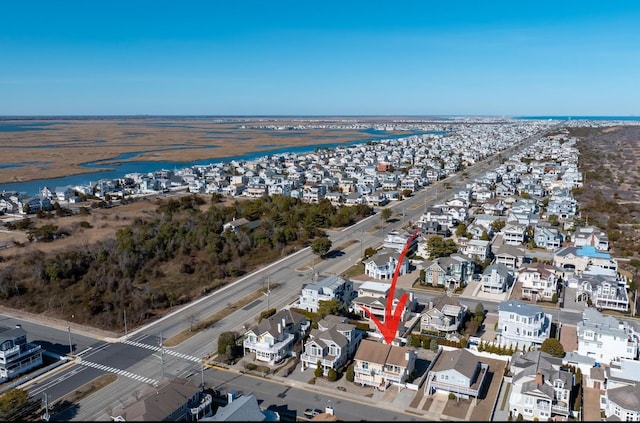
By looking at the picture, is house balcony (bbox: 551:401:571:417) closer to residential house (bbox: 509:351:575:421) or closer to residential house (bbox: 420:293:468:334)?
residential house (bbox: 509:351:575:421)

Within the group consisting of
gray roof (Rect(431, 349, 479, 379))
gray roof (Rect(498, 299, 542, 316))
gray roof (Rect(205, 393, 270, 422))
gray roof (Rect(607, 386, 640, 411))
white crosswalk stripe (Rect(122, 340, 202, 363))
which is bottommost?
white crosswalk stripe (Rect(122, 340, 202, 363))

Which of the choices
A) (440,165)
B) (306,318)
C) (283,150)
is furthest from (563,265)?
(283,150)

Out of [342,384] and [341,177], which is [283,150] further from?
[342,384]

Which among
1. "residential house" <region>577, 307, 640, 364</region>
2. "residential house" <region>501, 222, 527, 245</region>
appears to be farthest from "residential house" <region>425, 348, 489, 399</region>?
"residential house" <region>501, 222, 527, 245</region>

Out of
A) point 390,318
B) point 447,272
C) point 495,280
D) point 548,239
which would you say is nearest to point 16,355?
point 390,318

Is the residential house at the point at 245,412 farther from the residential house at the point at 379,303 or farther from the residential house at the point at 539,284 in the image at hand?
the residential house at the point at 539,284
